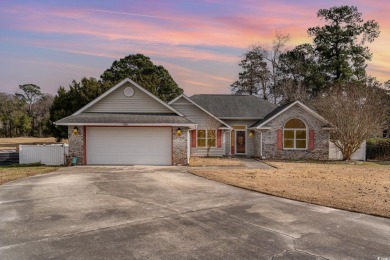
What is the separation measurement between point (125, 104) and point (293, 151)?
13317 mm

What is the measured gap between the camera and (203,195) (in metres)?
10.2

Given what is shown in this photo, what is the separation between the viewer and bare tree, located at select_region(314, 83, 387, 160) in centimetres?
2309

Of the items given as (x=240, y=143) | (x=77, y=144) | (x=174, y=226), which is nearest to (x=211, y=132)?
(x=240, y=143)

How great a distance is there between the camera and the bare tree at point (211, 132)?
24.7 meters

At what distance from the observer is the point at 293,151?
2406 cm

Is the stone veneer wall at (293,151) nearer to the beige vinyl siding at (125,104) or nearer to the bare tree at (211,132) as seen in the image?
the bare tree at (211,132)

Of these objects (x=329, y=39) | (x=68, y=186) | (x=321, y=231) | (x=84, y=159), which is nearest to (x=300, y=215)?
(x=321, y=231)

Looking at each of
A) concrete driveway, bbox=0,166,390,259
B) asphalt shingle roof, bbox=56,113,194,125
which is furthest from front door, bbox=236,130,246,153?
concrete driveway, bbox=0,166,390,259

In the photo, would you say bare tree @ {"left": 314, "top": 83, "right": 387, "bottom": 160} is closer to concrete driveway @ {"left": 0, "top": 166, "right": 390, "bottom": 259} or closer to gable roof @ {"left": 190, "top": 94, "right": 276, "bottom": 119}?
gable roof @ {"left": 190, "top": 94, "right": 276, "bottom": 119}

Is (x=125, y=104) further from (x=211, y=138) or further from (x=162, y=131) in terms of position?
(x=211, y=138)

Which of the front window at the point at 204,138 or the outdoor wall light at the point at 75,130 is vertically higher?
the outdoor wall light at the point at 75,130

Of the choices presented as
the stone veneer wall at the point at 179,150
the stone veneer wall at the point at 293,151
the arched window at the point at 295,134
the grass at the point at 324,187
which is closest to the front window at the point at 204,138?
the stone veneer wall at the point at 293,151

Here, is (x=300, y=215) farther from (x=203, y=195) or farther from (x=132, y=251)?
(x=132, y=251)

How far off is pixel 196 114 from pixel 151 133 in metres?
7.13
